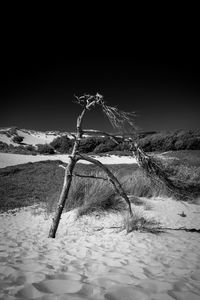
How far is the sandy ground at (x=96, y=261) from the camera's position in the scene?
89.9 inches

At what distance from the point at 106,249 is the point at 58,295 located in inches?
80.8

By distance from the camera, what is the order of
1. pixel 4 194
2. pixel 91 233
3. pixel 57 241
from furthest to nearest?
1. pixel 4 194
2. pixel 91 233
3. pixel 57 241

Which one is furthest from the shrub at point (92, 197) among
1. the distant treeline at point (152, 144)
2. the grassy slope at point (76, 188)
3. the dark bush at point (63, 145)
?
the dark bush at point (63, 145)

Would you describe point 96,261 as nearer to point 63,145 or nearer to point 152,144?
point 152,144

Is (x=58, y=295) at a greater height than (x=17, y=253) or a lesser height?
greater

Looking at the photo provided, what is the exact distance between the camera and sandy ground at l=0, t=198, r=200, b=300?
89.9 inches

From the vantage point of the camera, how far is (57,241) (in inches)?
175

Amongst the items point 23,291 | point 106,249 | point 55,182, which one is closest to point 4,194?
point 55,182

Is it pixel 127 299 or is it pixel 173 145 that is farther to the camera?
pixel 173 145

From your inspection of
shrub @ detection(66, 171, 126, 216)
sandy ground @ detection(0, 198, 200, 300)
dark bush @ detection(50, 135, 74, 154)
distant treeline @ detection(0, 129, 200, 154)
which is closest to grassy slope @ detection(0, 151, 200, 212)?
shrub @ detection(66, 171, 126, 216)

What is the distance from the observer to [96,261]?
11.1 feet

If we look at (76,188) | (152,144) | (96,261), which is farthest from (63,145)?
(96,261)

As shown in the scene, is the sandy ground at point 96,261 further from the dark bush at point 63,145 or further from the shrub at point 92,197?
the dark bush at point 63,145

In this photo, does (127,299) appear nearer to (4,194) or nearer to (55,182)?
(4,194)
